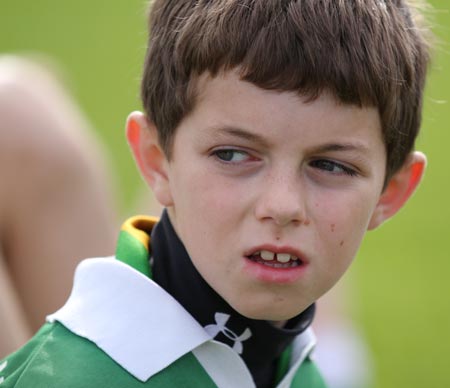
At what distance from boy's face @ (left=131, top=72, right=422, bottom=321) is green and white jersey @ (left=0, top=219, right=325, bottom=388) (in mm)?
123

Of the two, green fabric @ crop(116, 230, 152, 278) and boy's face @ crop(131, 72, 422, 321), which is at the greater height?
boy's face @ crop(131, 72, 422, 321)

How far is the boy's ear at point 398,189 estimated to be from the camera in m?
2.42

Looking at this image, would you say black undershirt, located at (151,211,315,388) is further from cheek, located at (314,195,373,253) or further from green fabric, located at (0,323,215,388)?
cheek, located at (314,195,373,253)

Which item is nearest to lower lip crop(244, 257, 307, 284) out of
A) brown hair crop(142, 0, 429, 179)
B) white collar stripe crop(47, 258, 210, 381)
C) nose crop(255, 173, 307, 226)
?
nose crop(255, 173, 307, 226)

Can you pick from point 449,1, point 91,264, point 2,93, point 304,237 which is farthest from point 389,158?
point 449,1

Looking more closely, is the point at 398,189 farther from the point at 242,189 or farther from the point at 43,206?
the point at 43,206

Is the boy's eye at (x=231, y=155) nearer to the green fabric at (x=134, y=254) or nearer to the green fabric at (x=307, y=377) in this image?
the green fabric at (x=134, y=254)

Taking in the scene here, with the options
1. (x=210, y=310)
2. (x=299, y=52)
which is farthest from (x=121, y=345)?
(x=299, y=52)

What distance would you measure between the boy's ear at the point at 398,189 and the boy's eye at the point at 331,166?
263 millimetres

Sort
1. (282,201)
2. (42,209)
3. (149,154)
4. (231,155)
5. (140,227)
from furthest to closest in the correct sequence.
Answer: (42,209) → (140,227) → (149,154) → (231,155) → (282,201)

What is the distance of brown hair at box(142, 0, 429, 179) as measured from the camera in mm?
2088

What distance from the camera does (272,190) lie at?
6.75 feet

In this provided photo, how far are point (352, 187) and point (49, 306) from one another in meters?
1.30

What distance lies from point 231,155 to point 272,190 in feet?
0.44
